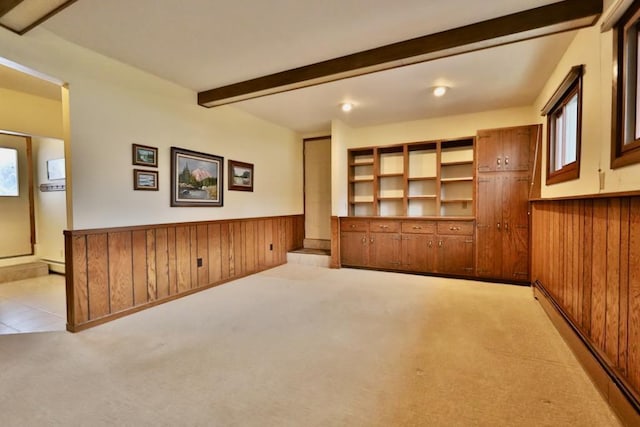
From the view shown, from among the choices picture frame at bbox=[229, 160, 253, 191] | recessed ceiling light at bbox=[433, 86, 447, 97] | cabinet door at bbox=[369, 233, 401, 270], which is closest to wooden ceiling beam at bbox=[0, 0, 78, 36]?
picture frame at bbox=[229, 160, 253, 191]

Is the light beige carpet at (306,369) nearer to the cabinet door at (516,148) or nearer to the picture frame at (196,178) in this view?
the picture frame at (196,178)

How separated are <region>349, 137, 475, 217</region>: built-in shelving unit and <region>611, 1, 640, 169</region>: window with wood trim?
292cm

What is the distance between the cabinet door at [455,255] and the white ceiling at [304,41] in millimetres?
2091

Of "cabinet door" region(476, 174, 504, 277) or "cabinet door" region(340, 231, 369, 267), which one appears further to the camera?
"cabinet door" region(340, 231, 369, 267)

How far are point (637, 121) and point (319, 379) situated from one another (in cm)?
257

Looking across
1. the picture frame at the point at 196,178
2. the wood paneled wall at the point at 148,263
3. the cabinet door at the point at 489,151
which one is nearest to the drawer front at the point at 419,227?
the cabinet door at the point at 489,151

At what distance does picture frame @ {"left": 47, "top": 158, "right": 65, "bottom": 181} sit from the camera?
16.1ft

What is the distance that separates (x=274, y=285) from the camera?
172 inches

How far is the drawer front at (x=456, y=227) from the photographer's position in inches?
183

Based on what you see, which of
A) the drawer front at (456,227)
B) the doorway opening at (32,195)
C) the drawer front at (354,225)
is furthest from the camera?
the drawer front at (354,225)

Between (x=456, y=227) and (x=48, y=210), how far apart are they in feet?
22.4

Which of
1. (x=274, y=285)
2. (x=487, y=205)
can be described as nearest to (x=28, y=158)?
(x=274, y=285)

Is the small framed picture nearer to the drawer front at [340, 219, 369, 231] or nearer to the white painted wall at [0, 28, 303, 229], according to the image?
the white painted wall at [0, 28, 303, 229]

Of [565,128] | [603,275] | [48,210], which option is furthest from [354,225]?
[48,210]
